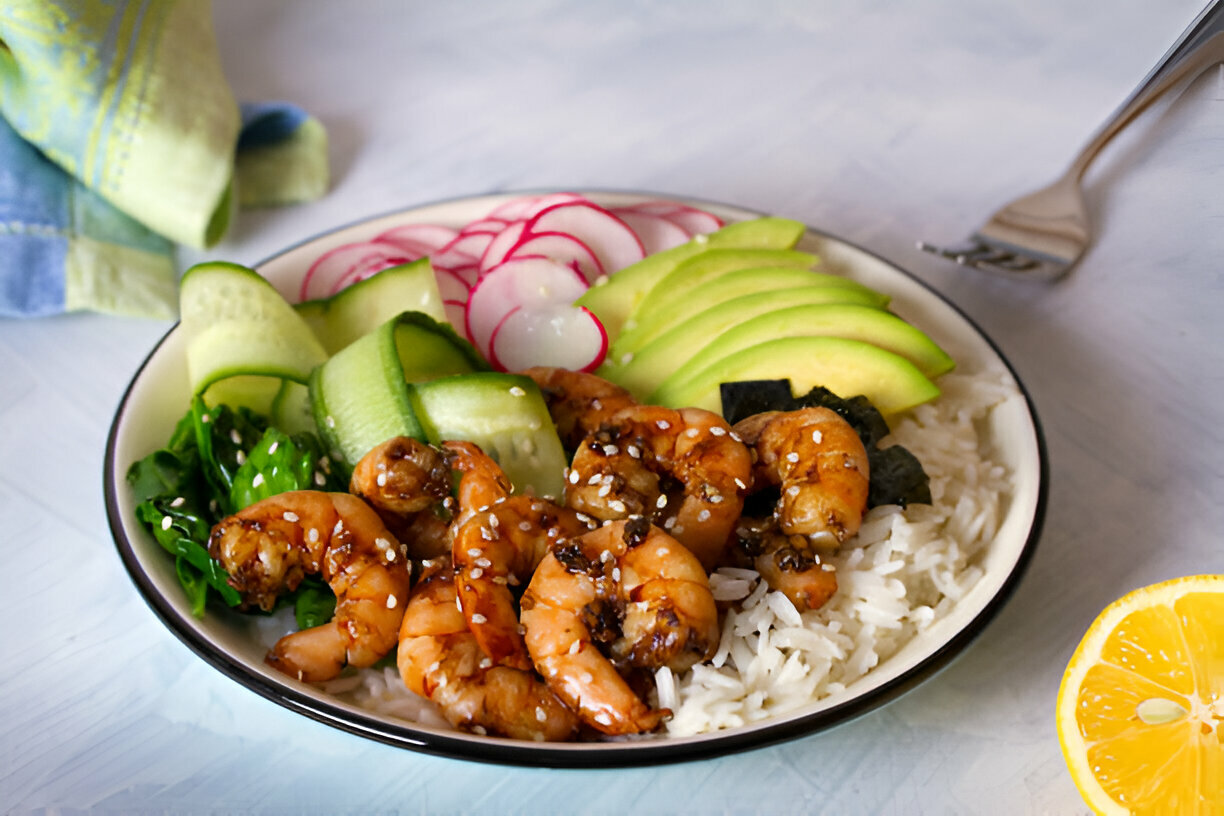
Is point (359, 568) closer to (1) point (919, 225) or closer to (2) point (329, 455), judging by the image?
(2) point (329, 455)

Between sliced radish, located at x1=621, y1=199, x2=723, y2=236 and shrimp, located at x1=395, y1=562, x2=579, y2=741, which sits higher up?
→ sliced radish, located at x1=621, y1=199, x2=723, y2=236

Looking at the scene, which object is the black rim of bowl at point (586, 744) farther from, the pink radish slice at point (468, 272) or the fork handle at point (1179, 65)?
the fork handle at point (1179, 65)

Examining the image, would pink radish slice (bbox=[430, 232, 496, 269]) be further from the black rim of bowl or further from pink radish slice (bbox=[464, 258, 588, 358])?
the black rim of bowl

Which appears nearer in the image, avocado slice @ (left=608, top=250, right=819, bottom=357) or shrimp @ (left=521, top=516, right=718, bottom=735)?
shrimp @ (left=521, top=516, right=718, bottom=735)

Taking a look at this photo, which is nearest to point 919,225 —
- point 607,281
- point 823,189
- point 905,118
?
point 823,189

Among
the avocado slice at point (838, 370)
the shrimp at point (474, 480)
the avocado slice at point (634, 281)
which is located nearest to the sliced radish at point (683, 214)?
the avocado slice at point (634, 281)

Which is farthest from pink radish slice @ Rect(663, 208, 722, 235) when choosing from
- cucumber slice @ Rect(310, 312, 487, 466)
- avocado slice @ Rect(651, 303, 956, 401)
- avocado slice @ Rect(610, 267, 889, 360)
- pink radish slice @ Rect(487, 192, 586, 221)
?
cucumber slice @ Rect(310, 312, 487, 466)
